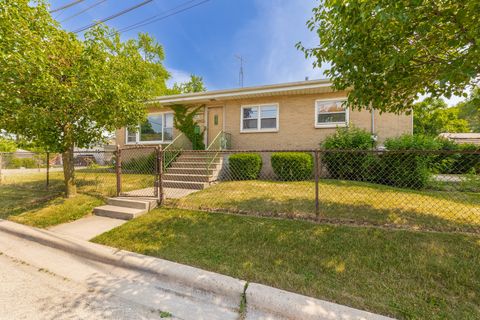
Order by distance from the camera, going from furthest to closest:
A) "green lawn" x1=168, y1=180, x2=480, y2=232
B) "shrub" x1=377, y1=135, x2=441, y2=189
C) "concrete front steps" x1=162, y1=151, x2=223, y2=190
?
"concrete front steps" x1=162, y1=151, x2=223, y2=190
"shrub" x1=377, y1=135, x2=441, y2=189
"green lawn" x1=168, y1=180, x2=480, y2=232

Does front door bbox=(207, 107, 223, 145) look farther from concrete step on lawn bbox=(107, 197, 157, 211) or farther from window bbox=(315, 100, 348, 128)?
concrete step on lawn bbox=(107, 197, 157, 211)

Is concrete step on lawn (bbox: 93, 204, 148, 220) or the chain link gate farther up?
A: the chain link gate

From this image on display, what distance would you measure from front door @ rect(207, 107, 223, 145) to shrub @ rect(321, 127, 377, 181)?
16.8ft

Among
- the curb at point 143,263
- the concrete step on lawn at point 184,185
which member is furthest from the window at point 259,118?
the curb at point 143,263

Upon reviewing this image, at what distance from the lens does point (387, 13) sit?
2424 millimetres

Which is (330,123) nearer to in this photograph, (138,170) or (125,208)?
(125,208)

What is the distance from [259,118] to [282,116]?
3.49 feet

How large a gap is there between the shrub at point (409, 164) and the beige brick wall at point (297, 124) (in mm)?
1600

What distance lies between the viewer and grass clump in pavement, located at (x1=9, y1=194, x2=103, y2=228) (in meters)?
4.54

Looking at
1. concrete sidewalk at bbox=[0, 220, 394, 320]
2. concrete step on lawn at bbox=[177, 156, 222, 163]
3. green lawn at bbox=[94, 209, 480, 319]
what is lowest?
concrete sidewalk at bbox=[0, 220, 394, 320]

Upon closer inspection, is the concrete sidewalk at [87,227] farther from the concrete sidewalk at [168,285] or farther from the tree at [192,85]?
the tree at [192,85]

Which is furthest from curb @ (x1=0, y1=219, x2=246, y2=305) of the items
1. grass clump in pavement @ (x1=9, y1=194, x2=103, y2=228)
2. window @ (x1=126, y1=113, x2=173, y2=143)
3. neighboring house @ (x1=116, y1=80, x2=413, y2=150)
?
window @ (x1=126, y1=113, x2=173, y2=143)

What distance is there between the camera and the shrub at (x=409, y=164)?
21.1 ft

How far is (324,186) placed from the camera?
6.52 m
